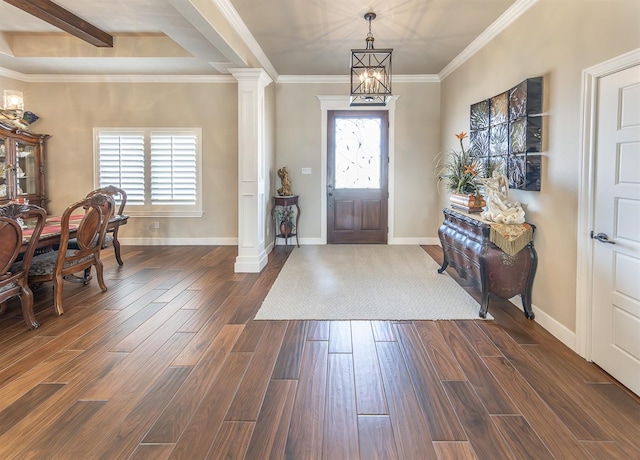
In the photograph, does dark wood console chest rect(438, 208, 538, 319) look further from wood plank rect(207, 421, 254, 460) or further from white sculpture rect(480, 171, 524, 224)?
wood plank rect(207, 421, 254, 460)

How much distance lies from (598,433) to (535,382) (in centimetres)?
50

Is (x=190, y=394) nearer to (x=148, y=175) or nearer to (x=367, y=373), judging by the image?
(x=367, y=373)

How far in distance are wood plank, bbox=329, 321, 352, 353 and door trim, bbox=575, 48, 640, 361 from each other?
1.64 meters

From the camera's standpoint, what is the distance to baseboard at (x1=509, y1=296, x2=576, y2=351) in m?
2.95

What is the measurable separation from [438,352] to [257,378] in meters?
1.29

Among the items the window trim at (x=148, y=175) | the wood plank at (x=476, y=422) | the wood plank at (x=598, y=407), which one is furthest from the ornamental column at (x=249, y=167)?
the wood plank at (x=598, y=407)

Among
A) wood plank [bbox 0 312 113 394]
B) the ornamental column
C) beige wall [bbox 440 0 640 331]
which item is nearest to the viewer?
wood plank [bbox 0 312 113 394]

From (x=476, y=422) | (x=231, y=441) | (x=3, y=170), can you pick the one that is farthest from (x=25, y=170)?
(x=476, y=422)

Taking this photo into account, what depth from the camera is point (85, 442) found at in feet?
6.19

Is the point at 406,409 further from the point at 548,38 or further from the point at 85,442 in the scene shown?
the point at 548,38

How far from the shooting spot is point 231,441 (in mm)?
1901

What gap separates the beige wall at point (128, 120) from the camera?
6.82 meters

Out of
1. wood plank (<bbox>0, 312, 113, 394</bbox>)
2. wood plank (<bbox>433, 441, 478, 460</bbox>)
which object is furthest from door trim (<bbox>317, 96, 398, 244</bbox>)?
wood plank (<bbox>433, 441, 478, 460</bbox>)

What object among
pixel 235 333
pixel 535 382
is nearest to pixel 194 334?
pixel 235 333
